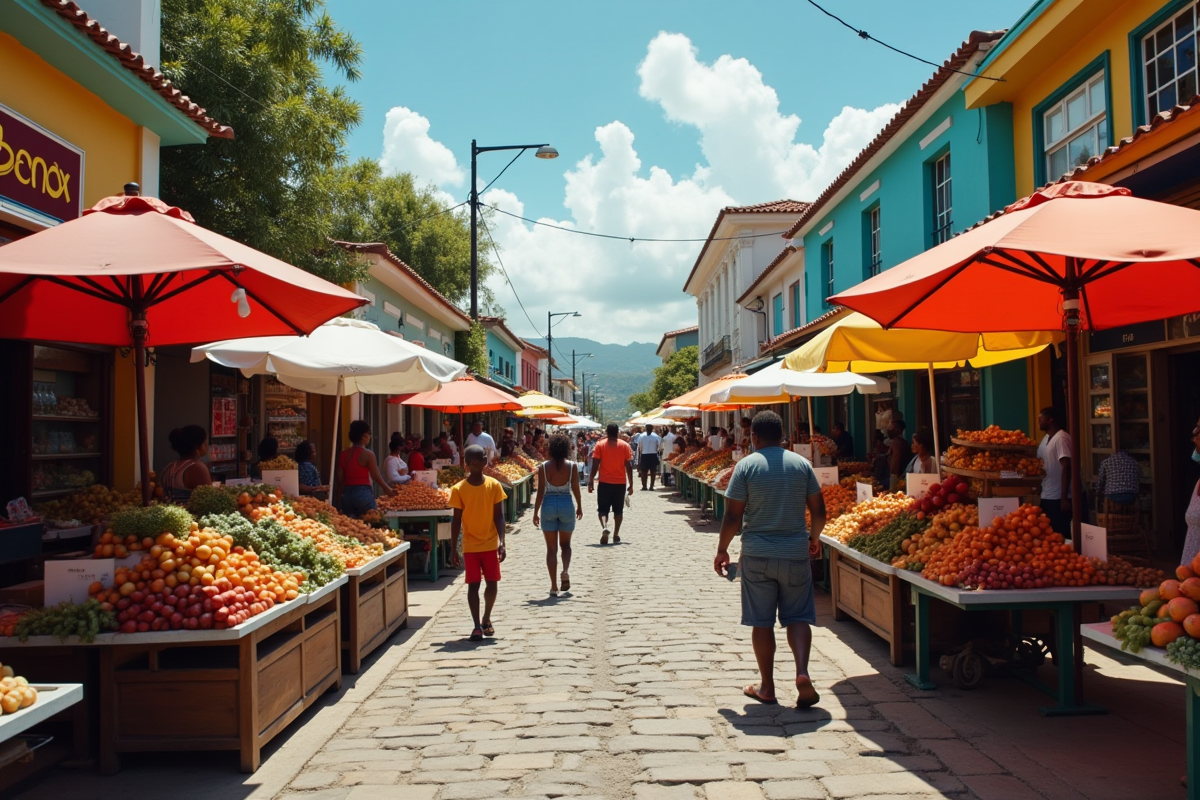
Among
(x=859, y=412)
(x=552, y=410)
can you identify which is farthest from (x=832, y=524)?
(x=552, y=410)

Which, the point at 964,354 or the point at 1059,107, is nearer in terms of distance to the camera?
the point at 964,354

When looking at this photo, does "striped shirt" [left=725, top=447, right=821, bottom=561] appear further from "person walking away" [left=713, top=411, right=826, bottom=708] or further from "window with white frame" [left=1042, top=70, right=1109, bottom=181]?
"window with white frame" [left=1042, top=70, right=1109, bottom=181]

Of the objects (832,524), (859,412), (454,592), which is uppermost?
(859,412)

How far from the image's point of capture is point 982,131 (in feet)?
40.6

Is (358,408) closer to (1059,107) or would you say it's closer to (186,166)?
(186,166)

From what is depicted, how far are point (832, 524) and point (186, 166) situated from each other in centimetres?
999

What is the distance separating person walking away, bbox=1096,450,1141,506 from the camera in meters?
9.14

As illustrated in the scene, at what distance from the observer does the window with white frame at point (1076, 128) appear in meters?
10.1

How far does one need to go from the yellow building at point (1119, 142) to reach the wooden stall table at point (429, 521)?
7.79 metres

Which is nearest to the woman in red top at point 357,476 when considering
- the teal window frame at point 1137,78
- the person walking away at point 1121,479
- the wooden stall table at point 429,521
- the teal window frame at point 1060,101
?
the wooden stall table at point 429,521

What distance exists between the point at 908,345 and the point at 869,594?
2749 mm

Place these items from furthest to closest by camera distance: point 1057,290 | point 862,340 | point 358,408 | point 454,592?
point 358,408 → point 454,592 → point 862,340 → point 1057,290

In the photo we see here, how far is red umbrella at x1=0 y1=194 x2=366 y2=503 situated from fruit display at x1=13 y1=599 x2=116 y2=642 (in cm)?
85

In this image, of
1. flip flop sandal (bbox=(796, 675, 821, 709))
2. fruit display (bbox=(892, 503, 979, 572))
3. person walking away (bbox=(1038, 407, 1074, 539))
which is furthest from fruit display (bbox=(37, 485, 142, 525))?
person walking away (bbox=(1038, 407, 1074, 539))
